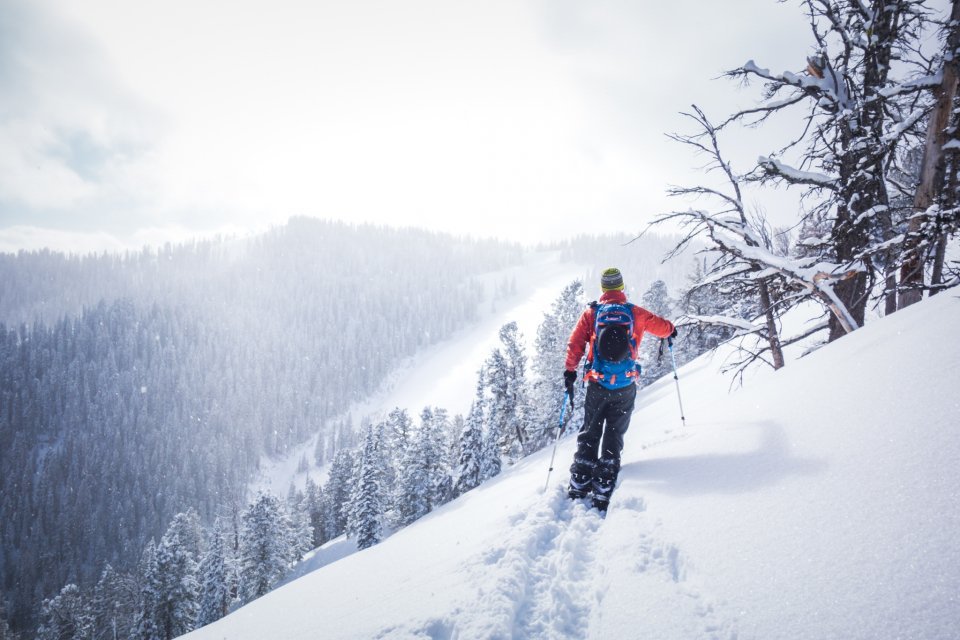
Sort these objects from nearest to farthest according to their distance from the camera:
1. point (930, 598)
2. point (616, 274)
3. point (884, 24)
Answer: point (930, 598) → point (616, 274) → point (884, 24)

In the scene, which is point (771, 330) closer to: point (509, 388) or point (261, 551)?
point (509, 388)

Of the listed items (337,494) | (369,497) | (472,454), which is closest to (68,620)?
(337,494)

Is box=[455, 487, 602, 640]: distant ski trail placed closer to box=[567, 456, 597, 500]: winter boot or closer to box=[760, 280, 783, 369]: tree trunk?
box=[567, 456, 597, 500]: winter boot

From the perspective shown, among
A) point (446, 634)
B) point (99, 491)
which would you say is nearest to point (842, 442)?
point (446, 634)

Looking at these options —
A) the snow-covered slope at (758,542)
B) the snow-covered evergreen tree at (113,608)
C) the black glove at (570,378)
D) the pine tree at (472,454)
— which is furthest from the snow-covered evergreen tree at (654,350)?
the snow-covered evergreen tree at (113,608)

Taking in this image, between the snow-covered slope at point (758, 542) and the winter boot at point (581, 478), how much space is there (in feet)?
0.63

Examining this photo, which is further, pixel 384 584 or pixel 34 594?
pixel 34 594

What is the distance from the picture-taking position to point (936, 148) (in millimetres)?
5566

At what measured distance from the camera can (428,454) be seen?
31.1 meters

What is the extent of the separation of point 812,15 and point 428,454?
30.8 metres

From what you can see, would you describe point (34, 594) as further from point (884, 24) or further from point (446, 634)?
point (884, 24)

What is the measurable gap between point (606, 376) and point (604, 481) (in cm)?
135

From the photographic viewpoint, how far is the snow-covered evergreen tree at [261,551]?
3177 centimetres

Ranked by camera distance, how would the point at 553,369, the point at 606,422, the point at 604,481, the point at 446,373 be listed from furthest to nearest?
the point at 446,373, the point at 553,369, the point at 606,422, the point at 604,481
